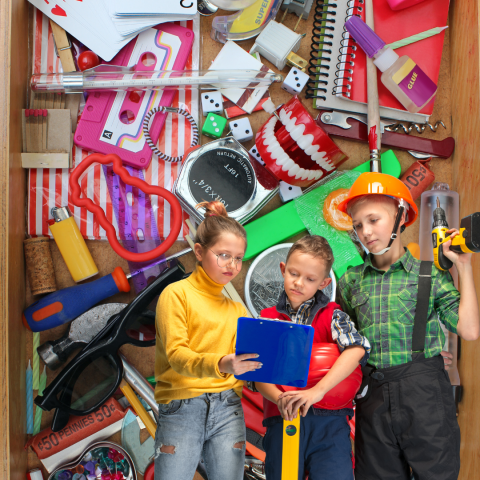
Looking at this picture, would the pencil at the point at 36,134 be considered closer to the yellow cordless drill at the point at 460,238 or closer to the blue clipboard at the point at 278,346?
the blue clipboard at the point at 278,346

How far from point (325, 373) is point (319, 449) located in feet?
0.57

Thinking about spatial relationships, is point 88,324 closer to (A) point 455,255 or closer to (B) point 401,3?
(A) point 455,255

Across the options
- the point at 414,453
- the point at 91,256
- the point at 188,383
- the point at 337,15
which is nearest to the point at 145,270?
the point at 91,256

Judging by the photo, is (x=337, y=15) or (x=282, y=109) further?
(x=337, y=15)

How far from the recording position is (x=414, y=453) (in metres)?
0.92

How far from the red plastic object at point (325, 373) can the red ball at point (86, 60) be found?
37.5 inches

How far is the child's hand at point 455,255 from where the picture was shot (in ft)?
2.89

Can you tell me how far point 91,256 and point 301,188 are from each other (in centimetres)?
62

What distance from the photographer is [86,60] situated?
1.25m

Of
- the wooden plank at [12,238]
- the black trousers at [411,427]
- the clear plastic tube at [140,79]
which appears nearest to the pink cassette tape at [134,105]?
the clear plastic tube at [140,79]

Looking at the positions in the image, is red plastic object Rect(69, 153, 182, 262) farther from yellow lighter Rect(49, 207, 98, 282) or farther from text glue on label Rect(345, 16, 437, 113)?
text glue on label Rect(345, 16, 437, 113)

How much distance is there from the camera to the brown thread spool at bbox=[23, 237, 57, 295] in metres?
1.24

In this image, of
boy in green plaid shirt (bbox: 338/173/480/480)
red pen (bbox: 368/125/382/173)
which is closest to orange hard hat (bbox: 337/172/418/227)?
boy in green plaid shirt (bbox: 338/173/480/480)

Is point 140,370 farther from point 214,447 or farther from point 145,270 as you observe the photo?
point 214,447
